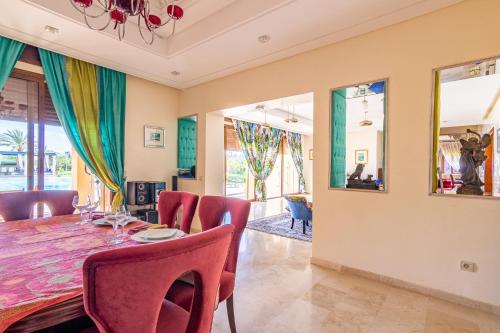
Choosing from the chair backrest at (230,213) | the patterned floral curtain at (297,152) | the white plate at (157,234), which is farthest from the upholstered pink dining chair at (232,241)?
the patterned floral curtain at (297,152)

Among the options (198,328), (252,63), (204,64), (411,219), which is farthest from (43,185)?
(411,219)

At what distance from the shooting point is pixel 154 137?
460 centimetres

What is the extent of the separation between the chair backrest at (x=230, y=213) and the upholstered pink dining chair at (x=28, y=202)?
55.9 inches

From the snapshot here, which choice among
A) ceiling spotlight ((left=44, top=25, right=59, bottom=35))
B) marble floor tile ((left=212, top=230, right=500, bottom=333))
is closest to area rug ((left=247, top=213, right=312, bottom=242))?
marble floor tile ((left=212, top=230, right=500, bottom=333))

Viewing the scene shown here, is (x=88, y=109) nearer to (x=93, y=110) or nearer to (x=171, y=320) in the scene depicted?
(x=93, y=110)

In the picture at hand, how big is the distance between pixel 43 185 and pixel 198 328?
3.67 meters

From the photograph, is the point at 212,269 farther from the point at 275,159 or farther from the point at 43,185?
the point at 275,159

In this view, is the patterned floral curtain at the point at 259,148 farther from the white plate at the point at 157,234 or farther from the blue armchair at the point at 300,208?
the white plate at the point at 157,234

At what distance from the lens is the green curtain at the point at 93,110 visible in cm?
340

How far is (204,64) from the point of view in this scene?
374cm

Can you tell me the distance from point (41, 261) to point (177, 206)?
1.13 m

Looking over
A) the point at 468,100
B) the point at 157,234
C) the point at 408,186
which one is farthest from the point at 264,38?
the point at 157,234

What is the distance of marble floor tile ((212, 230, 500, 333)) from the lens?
6.28 feet

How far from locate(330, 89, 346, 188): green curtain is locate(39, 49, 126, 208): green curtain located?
10.8 ft
